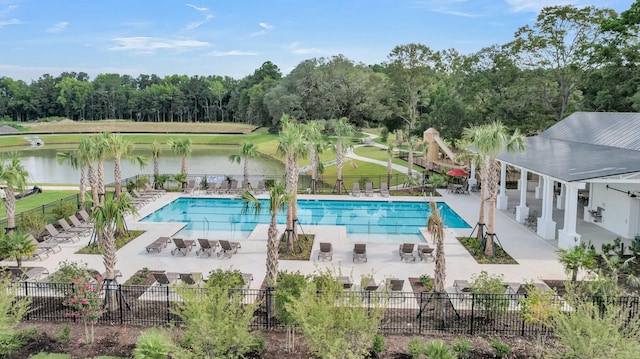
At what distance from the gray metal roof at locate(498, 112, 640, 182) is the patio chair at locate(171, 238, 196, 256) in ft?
48.5

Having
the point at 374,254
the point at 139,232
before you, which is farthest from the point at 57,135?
the point at 374,254

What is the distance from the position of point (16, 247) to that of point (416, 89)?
58.0 metres

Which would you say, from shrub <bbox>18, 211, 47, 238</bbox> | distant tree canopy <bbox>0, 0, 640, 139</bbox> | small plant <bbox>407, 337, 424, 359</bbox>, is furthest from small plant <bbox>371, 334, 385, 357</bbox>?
distant tree canopy <bbox>0, 0, 640, 139</bbox>

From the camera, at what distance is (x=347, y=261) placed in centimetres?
1819

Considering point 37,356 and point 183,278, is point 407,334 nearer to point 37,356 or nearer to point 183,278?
point 183,278

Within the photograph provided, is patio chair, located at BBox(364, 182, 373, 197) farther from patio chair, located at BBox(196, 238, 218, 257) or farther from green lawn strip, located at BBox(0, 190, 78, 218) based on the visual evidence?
green lawn strip, located at BBox(0, 190, 78, 218)

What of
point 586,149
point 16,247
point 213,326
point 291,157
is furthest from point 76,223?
point 586,149

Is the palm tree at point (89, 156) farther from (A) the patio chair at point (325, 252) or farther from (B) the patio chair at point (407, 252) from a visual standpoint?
(B) the patio chair at point (407, 252)

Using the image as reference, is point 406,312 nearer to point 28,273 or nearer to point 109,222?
point 109,222

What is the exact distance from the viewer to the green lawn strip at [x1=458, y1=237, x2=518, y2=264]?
18.0 metres

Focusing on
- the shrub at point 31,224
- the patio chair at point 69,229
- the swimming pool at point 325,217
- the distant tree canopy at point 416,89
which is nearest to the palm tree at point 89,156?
the patio chair at point 69,229

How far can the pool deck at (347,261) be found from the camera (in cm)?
1673

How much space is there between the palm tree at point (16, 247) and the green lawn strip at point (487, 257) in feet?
52.6

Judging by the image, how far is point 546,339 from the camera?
11.9m
